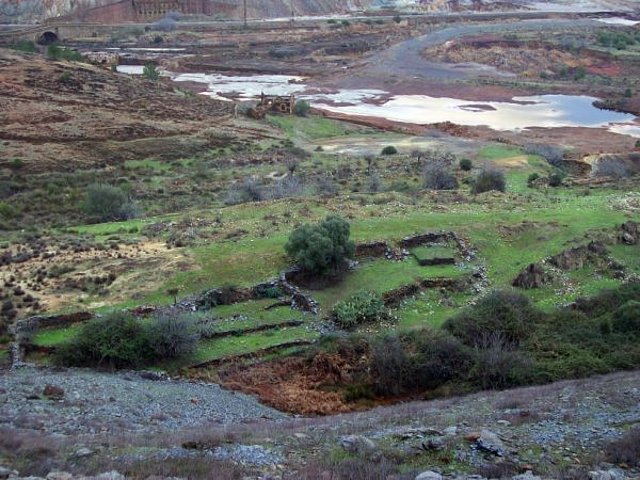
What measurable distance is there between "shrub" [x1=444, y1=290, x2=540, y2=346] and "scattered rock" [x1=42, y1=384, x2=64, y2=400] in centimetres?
983

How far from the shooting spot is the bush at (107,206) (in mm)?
33688

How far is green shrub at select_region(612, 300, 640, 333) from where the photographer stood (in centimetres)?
1959

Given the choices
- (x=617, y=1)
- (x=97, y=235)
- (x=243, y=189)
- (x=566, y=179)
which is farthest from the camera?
(x=617, y=1)

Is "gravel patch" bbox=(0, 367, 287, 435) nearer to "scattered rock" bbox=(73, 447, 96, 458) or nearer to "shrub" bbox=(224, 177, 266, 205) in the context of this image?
"scattered rock" bbox=(73, 447, 96, 458)

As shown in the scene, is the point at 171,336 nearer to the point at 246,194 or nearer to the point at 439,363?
the point at 439,363

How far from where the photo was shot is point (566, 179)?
137ft

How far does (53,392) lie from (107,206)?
738 inches

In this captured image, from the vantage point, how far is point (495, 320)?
20.1 m

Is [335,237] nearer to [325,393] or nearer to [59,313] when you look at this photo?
[325,393]

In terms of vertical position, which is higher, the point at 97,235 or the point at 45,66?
the point at 45,66

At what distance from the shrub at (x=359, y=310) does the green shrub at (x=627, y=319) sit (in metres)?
6.33

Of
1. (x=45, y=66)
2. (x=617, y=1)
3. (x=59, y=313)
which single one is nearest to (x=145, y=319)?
(x=59, y=313)

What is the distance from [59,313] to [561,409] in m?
13.4

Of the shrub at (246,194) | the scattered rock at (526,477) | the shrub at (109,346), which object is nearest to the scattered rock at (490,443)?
the scattered rock at (526,477)
